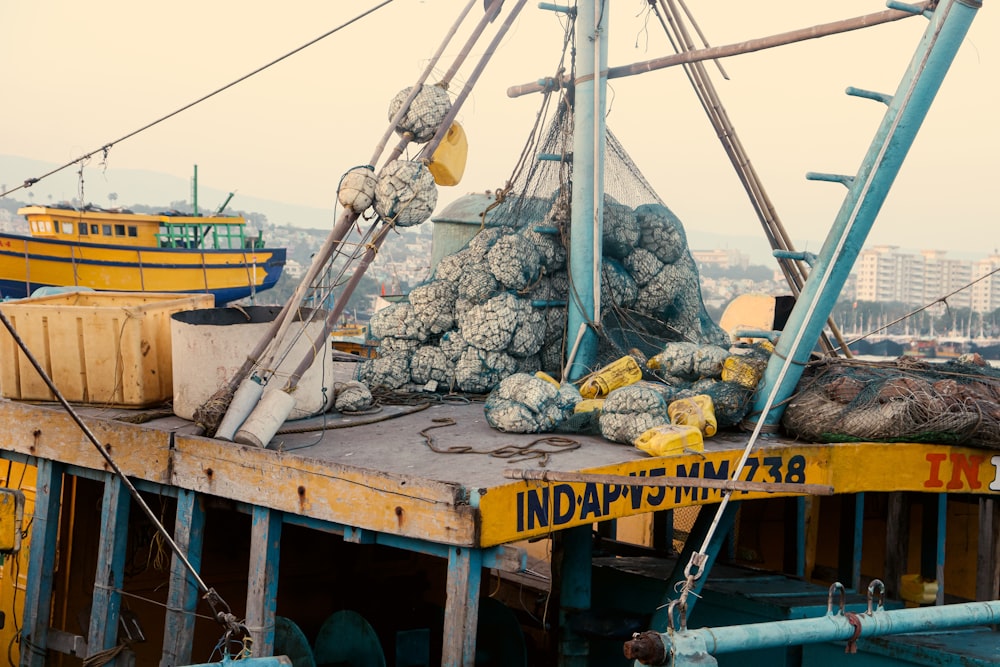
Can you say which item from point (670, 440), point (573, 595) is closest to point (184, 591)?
point (573, 595)

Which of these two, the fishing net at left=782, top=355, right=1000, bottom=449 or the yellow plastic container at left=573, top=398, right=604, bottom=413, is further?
the yellow plastic container at left=573, top=398, right=604, bottom=413

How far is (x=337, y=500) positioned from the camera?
261 inches

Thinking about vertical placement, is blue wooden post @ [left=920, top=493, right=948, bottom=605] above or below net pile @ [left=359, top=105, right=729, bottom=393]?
below

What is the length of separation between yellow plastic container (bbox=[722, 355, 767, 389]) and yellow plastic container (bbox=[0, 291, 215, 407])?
4.49m

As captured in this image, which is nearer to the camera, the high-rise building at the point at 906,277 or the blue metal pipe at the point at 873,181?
the blue metal pipe at the point at 873,181

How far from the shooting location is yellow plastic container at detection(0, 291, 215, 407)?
8844mm

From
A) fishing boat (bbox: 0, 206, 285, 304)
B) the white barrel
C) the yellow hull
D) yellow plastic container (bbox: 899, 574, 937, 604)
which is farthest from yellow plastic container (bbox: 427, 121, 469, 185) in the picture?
the yellow hull

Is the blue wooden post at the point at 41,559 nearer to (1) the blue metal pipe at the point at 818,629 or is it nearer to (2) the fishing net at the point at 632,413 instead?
(2) the fishing net at the point at 632,413

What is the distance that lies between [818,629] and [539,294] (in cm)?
497

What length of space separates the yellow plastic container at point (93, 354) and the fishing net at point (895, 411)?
16.4 ft

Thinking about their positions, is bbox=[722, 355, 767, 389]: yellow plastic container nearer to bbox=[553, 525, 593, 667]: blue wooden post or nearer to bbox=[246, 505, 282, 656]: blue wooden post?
bbox=[553, 525, 593, 667]: blue wooden post

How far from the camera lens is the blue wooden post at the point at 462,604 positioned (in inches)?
240

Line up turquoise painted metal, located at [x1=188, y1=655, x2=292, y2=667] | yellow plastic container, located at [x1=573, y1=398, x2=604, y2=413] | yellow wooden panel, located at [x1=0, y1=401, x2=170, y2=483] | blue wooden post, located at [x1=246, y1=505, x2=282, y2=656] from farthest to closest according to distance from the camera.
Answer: yellow plastic container, located at [x1=573, y1=398, x2=604, y2=413], yellow wooden panel, located at [x1=0, y1=401, x2=170, y2=483], blue wooden post, located at [x1=246, y1=505, x2=282, y2=656], turquoise painted metal, located at [x1=188, y1=655, x2=292, y2=667]

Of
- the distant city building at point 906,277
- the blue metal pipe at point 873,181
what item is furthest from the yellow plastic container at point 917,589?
the distant city building at point 906,277
